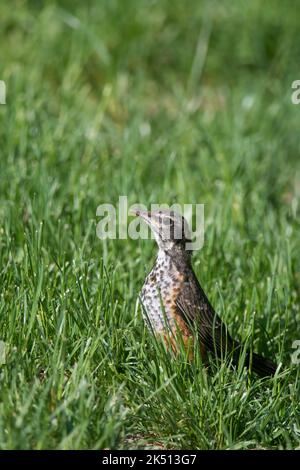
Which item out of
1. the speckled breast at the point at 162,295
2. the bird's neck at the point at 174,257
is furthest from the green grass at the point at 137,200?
the bird's neck at the point at 174,257

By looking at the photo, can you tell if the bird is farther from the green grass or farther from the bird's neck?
the green grass

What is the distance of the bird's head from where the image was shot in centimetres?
535

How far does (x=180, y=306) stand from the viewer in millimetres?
5109

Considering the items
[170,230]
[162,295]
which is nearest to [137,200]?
→ [170,230]

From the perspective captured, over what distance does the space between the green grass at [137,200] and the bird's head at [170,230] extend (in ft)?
1.07

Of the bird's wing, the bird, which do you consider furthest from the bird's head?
the bird's wing

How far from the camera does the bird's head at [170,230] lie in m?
5.35

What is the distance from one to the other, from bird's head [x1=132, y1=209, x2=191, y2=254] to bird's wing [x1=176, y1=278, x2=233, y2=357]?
250mm

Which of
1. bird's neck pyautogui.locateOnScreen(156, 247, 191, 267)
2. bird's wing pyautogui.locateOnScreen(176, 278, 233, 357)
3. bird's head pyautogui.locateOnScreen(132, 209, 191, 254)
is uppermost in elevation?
bird's head pyautogui.locateOnScreen(132, 209, 191, 254)

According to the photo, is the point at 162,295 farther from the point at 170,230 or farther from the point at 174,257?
the point at 170,230

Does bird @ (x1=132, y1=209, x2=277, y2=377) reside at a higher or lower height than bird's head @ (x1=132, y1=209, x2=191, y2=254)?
lower

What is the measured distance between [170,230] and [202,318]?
0.53 meters

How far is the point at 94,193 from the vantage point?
21.4 feet
